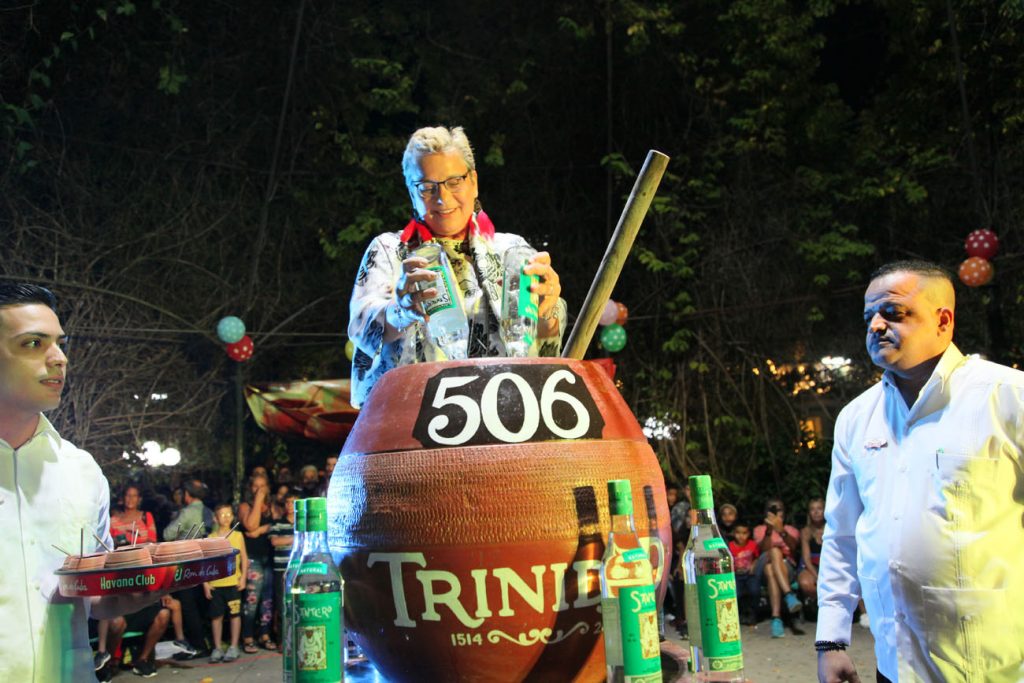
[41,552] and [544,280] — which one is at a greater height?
[544,280]

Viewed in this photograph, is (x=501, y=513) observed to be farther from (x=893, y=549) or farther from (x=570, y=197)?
(x=570, y=197)

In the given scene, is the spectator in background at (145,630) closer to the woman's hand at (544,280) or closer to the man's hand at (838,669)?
the woman's hand at (544,280)

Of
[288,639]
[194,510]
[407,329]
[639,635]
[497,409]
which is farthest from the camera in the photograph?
[194,510]

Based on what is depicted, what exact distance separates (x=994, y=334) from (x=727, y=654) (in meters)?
8.16

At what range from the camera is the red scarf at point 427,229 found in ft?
9.16

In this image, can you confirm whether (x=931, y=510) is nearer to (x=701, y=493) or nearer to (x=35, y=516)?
(x=701, y=493)

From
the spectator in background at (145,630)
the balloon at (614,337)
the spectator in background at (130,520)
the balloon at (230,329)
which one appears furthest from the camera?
the balloon at (614,337)

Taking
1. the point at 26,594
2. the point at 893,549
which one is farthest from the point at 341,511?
the point at 893,549

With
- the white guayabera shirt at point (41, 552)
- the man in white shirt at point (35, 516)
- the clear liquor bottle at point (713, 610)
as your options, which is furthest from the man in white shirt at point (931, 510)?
the white guayabera shirt at point (41, 552)

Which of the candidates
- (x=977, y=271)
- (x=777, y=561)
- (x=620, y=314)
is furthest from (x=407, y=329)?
(x=620, y=314)

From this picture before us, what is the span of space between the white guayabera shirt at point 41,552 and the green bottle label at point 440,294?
1.10 m

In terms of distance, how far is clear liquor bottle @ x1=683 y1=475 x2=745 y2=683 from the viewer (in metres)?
1.88

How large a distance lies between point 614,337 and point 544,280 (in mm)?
7614

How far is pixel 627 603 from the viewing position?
5.83 ft
